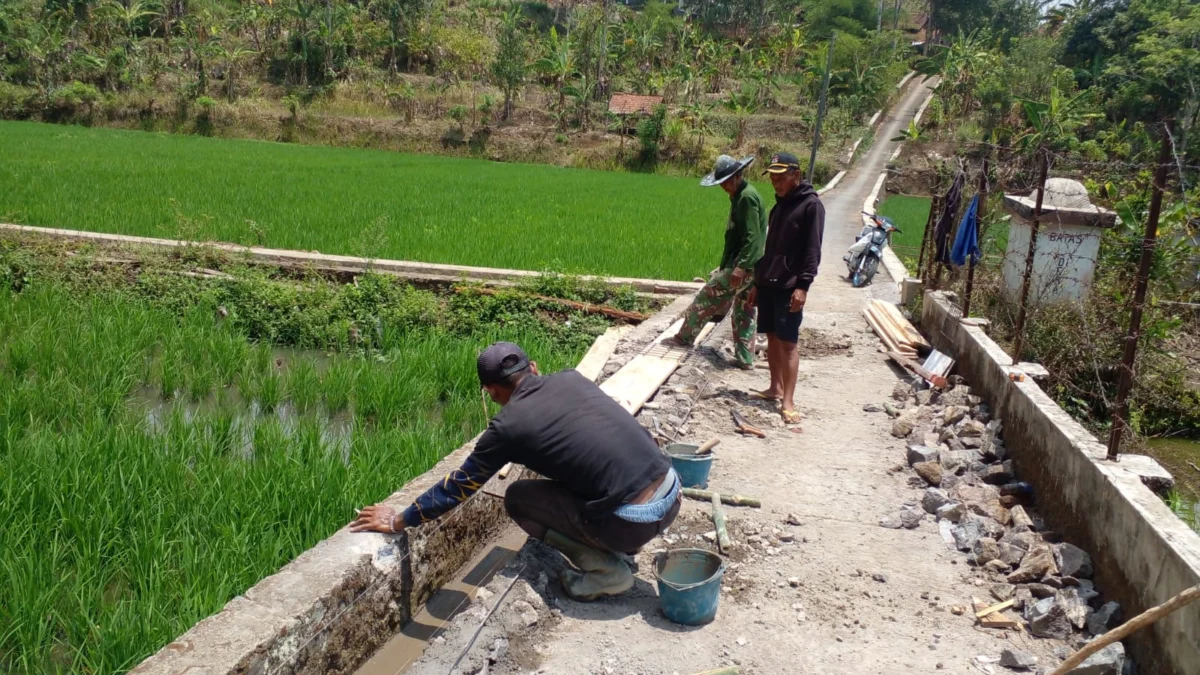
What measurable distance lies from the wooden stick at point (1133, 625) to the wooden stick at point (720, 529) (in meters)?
1.33

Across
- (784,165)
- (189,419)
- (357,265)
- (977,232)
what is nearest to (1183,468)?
(977,232)

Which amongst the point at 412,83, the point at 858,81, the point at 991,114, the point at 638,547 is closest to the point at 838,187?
the point at 991,114

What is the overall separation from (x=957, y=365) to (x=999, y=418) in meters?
1.35

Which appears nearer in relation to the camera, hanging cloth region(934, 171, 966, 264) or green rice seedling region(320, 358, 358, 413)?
green rice seedling region(320, 358, 358, 413)

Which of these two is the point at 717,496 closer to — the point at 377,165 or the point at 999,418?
the point at 999,418

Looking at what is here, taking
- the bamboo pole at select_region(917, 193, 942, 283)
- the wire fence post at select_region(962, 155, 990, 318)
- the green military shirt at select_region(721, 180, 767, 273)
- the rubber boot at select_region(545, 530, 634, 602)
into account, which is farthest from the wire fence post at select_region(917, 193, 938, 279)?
the rubber boot at select_region(545, 530, 634, 602)

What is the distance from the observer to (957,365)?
6.46m

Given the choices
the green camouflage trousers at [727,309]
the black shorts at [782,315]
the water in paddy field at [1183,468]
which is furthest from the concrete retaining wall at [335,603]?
the water in paddy field at [1183,468]

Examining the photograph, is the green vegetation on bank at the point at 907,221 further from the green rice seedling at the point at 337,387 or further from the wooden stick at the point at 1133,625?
the wooden stick at the point at 1133,625

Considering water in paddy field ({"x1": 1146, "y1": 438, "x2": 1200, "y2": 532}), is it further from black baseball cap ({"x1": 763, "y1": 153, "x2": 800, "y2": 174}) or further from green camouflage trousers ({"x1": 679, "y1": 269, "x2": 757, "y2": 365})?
green camouflage trousers ({"x1": 679, "y1": 269, "x2": 757, "y2": 365})

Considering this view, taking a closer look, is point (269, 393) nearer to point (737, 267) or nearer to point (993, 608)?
point (737, 267)

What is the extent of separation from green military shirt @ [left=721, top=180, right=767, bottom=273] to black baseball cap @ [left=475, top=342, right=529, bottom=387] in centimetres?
321

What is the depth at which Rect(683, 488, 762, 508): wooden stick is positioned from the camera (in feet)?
13.9

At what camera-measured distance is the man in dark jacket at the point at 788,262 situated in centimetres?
520
